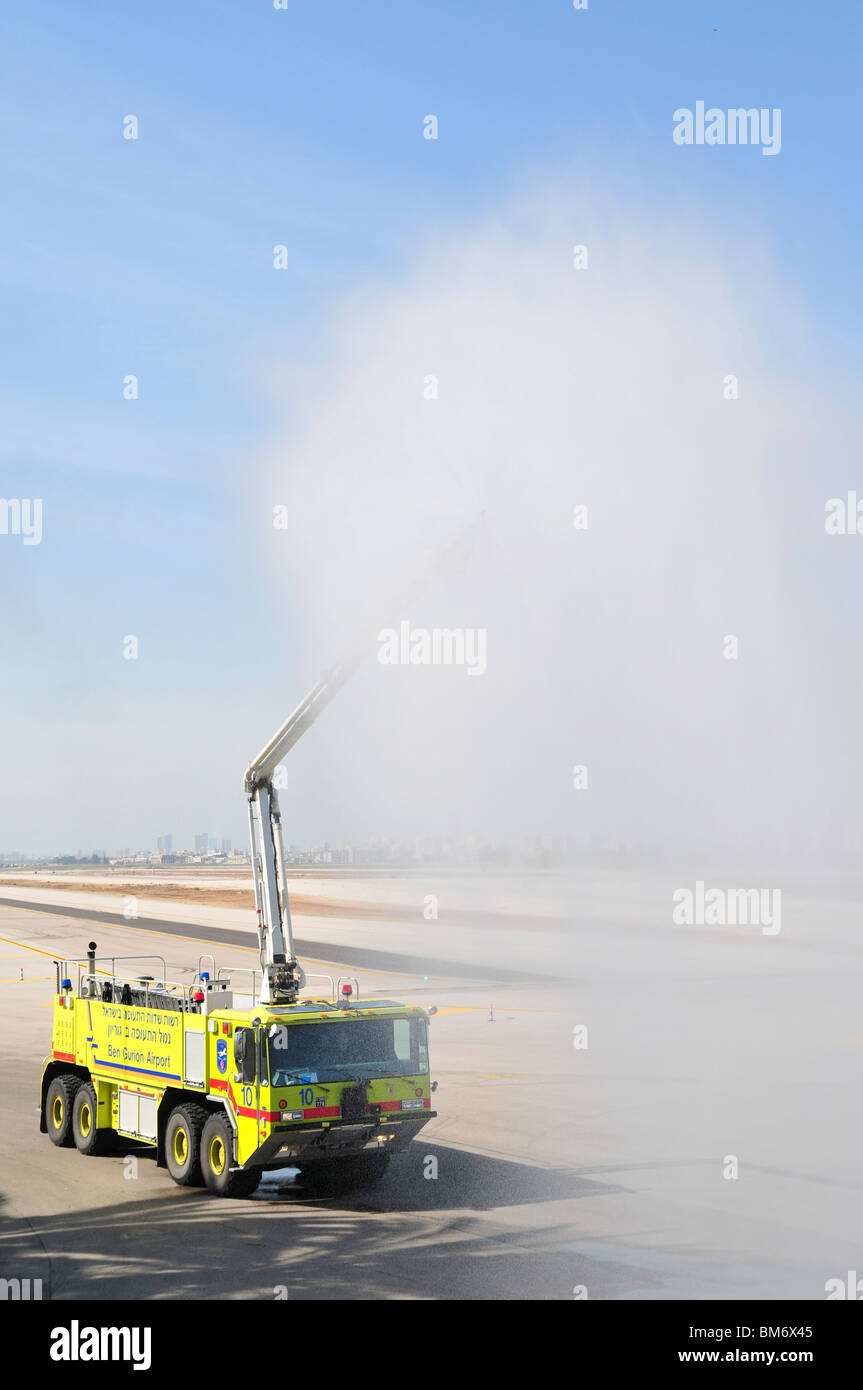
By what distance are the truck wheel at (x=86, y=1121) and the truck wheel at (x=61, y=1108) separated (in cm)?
12

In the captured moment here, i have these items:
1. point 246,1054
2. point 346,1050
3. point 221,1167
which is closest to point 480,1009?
point 221,1167

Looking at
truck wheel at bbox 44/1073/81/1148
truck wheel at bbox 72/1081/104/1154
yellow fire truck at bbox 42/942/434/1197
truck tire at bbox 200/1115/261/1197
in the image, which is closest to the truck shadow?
truck tire at bbox 200/1115/261/1197

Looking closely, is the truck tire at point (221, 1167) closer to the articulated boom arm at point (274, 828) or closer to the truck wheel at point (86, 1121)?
the articulated boom arm at point (274, 828)

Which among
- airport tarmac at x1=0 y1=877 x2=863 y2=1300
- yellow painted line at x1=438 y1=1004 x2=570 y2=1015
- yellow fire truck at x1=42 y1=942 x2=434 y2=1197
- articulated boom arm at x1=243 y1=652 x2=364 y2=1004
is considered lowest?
yellow painted line at x1=438 y1=1004 x2=570 y2=1015

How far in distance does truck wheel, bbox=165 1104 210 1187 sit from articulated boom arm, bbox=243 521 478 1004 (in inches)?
84.6

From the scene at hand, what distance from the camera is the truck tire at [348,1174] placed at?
1895 centimetres

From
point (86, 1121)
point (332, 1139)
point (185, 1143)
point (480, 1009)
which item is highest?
point (332, 1139)

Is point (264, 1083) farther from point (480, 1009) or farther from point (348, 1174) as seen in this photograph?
point (480, 1009)

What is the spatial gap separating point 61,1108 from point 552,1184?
28.1 ft

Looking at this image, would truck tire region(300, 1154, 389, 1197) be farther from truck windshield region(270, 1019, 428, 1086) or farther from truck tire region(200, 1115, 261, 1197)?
truck windshield region(270, 1019, 428, 1086)

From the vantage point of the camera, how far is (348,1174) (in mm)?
19156

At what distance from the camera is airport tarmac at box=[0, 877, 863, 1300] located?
14.1 m
